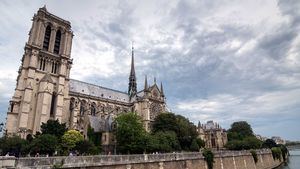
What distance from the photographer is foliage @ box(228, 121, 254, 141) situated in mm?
72625

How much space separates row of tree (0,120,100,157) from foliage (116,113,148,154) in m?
4.00

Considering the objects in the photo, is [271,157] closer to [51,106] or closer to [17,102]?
[51,106]

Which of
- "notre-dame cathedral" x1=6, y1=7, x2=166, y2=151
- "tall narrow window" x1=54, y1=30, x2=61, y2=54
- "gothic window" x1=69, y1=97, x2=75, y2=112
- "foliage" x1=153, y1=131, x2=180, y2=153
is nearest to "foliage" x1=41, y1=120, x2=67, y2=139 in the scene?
"notre-dame cathedral" x1=6, y1=7, x2=166, y2=151

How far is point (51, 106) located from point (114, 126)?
14659 mm

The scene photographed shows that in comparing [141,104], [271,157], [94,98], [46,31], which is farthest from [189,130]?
[46,31]

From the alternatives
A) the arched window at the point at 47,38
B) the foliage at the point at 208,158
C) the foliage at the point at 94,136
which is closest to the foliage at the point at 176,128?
the foliage at the point at 94,136

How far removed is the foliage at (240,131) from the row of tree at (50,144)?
55.8m

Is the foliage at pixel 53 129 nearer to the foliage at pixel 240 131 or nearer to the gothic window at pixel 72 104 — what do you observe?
the gothic window at pixel 72 104

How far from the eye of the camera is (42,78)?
42938 millimetres

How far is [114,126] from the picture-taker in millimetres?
38562

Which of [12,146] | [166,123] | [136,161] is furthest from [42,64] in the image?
[136,161]

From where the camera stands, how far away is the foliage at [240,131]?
7262cm

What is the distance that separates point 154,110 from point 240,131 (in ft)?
118

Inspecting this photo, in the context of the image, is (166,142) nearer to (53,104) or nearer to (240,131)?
(53,104)
